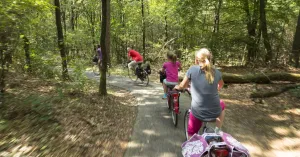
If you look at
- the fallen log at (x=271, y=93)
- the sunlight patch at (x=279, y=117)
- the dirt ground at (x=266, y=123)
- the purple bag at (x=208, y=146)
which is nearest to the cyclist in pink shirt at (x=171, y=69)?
the dirt ground at (x=266, y=123)

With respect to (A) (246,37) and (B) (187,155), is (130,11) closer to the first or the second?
(A) (246,37)

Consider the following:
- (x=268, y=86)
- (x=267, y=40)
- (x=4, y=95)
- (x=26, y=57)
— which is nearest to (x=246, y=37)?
(x=267, y=40)

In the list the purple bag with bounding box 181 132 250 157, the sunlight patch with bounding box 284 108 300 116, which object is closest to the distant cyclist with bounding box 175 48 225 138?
the purple bag with bounding box 181 132 250 157

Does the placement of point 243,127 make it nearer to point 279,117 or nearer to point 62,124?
point 279,117

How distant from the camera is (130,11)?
28.1 meters

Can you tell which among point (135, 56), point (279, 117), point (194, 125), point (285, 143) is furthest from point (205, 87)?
point (135, 56)

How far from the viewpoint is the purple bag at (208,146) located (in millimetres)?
2865

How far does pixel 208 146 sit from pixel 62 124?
3.95m

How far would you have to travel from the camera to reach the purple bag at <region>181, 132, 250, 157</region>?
287cm

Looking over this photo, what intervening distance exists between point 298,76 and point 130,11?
72.3ft

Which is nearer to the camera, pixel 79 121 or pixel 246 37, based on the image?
pixel 79 121

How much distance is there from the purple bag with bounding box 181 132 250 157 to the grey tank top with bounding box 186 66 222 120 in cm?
46

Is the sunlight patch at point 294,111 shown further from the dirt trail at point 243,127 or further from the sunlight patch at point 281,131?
the sunlight patch at point 281,131

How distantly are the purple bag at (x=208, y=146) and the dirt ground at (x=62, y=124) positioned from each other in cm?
192
